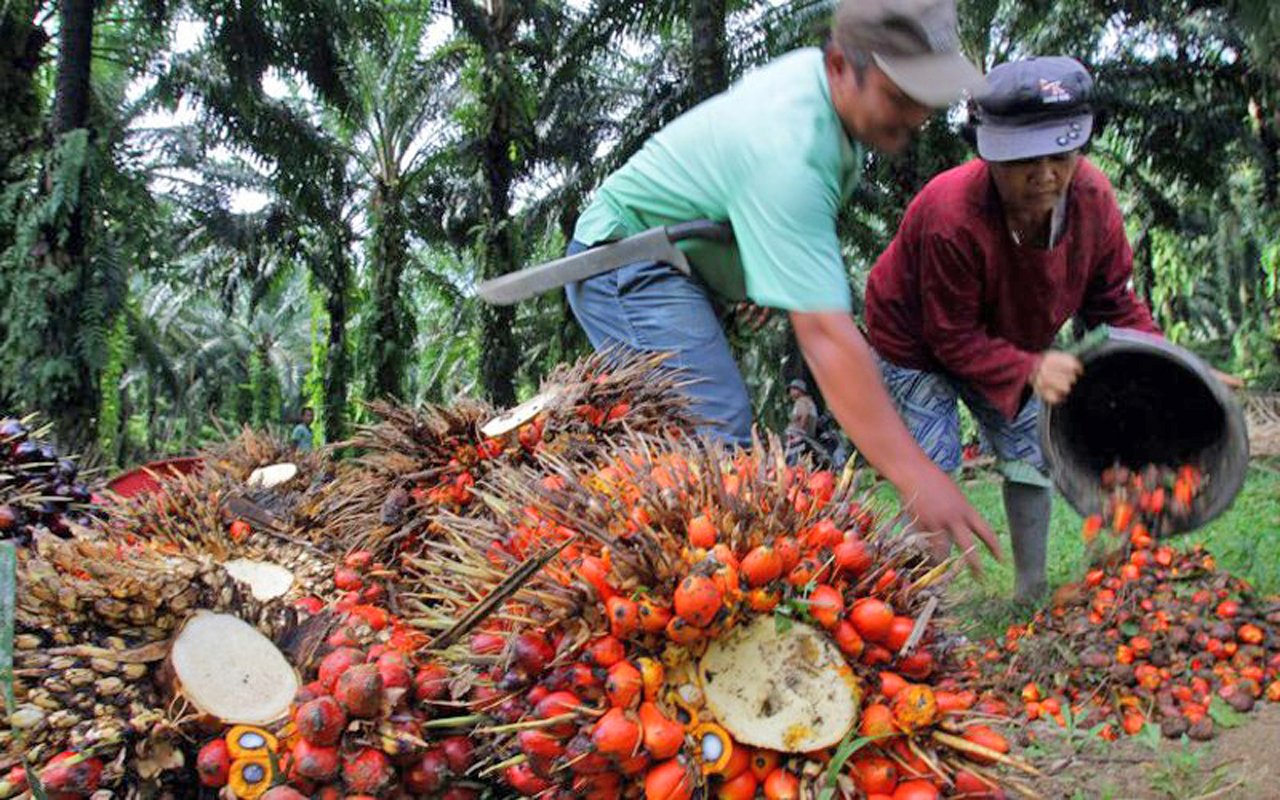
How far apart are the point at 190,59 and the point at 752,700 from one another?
12.0m

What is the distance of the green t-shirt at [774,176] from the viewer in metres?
2.07

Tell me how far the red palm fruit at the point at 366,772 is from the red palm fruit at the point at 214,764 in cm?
18

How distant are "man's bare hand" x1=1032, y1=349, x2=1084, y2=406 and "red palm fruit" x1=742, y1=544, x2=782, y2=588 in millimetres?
1445

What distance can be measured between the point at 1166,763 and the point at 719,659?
68.2 inches

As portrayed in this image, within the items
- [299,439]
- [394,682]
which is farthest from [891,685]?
[299,439]

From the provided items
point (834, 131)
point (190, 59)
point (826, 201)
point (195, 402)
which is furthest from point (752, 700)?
point (195, 402)

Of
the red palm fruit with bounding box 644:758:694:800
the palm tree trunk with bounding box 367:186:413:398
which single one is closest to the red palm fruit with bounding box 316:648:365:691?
the red palm fruit with bounding box 644:758:694:800

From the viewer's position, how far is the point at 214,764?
157 centimetres

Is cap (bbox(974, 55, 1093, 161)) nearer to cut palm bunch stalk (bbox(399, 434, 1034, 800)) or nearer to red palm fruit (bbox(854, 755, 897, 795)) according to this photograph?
cut palm bunch stalk (bbox(399, 434, 1034, 800))

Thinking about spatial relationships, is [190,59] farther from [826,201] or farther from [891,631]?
[891,631]

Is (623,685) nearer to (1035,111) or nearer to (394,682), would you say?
(394,682)

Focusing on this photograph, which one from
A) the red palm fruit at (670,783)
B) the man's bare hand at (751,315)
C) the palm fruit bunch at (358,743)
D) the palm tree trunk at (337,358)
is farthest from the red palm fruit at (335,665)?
the palm tree trunk at (337,358)

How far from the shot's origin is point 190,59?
37.7ft

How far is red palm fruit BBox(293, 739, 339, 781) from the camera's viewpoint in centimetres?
156
